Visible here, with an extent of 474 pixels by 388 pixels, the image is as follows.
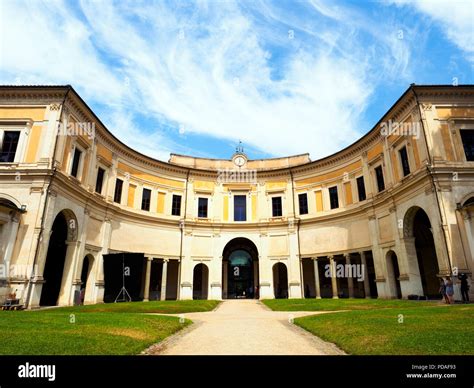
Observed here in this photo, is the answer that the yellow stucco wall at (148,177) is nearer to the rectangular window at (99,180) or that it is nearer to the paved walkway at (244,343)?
the rectangular window at (99,180)

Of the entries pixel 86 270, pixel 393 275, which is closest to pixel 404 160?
pixel 393 275

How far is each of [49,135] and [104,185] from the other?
22.0 feet

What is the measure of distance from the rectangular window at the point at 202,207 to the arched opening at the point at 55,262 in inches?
524

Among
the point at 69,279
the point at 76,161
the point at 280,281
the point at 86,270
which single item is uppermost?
the point at 76,161

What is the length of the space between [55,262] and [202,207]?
1487 centimetres

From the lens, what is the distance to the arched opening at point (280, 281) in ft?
102

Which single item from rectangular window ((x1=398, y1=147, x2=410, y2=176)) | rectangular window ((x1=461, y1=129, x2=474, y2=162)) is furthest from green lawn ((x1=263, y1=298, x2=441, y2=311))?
rectangular window ((x1=461, y1=129, x2=474, y2=162))

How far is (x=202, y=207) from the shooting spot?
31391 millimetres

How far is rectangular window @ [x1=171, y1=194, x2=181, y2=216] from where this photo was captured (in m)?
30.1

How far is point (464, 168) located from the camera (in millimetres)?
17859

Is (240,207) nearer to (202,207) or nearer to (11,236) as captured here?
(202,207)
